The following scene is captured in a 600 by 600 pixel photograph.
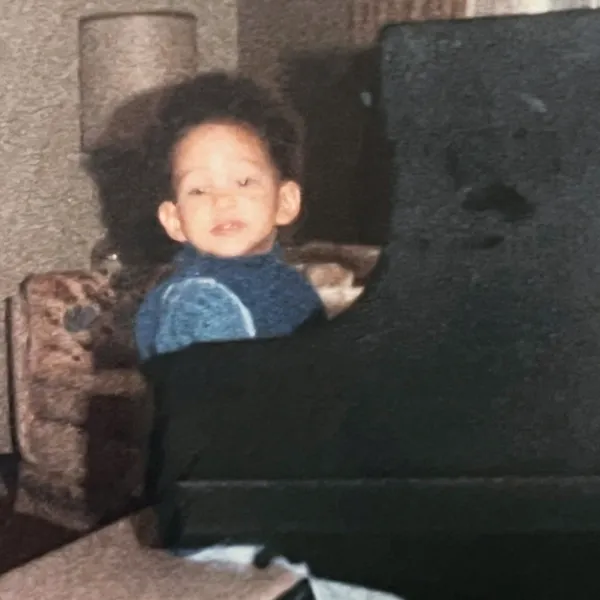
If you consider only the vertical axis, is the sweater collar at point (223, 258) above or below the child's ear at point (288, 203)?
below

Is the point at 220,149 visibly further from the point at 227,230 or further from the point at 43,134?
the point at 43,134

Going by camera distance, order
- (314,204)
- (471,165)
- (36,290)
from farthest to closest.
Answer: (36,290) < (314,204) < (471,165)

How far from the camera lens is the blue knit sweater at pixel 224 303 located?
0.57 m

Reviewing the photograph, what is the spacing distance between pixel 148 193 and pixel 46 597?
10.0 inches

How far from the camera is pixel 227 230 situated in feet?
1.95

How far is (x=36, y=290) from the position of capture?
75cm

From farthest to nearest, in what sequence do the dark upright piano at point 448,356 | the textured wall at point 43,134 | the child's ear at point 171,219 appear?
the textured wall at point 43,134
the child's ear at point 171,219
the dark upright piano at point 448,356

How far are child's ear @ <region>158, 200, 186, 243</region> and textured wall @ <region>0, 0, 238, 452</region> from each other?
0.32 ft

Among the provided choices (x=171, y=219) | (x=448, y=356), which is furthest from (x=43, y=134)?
(x=448, y=356)

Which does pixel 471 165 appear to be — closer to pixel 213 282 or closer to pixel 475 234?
pixel 475 234

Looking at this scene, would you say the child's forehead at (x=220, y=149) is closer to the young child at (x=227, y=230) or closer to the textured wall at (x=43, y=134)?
the young child at (x=227, y=230)

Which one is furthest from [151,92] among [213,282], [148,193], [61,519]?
[61,519]

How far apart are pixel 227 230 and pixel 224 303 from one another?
0.04 m

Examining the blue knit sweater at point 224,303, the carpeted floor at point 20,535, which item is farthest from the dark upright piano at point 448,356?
the carpeted floor at point 20,535
